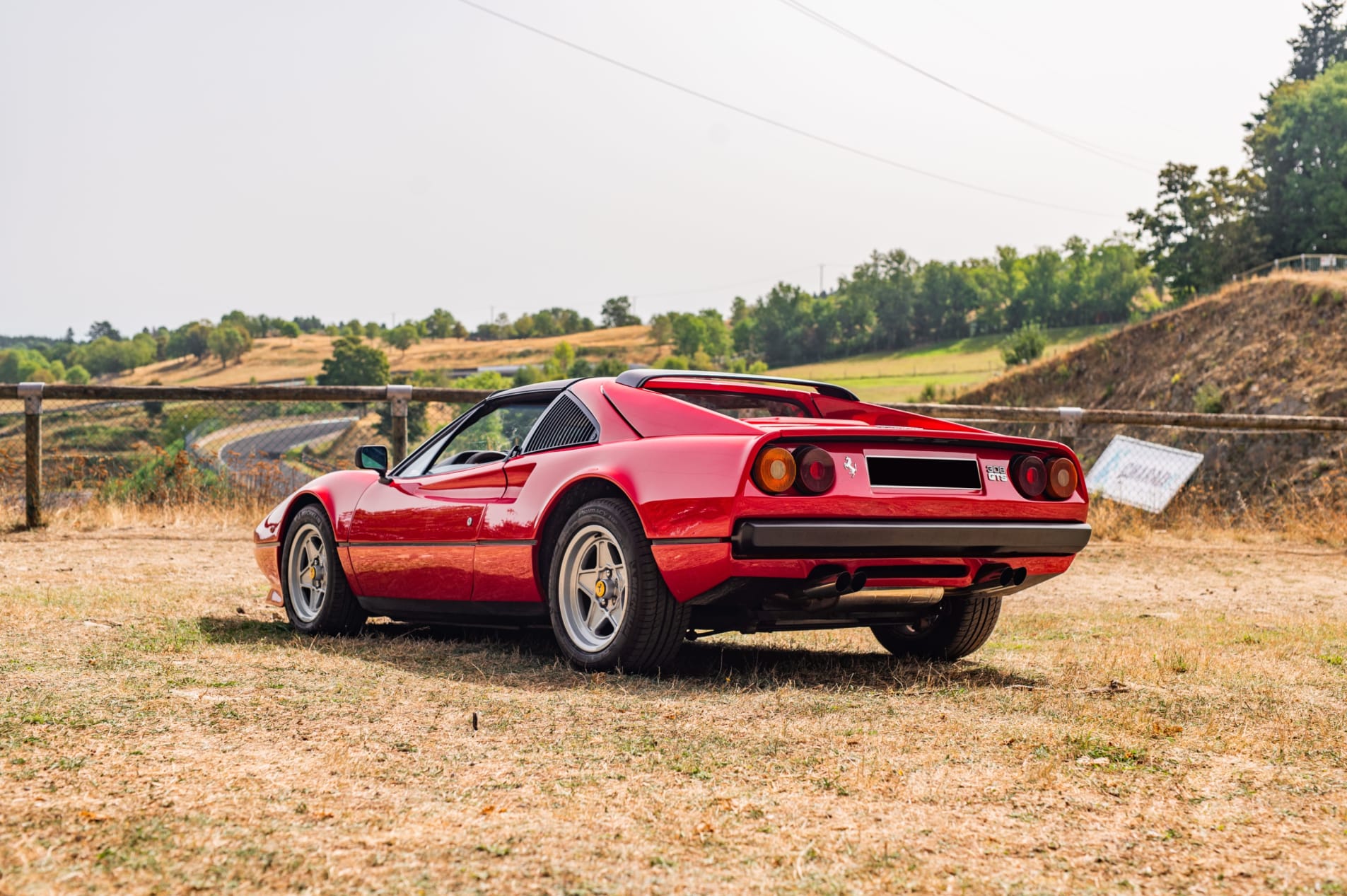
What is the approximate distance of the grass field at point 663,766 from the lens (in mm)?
2459

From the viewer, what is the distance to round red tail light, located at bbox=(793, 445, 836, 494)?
445 centimetres

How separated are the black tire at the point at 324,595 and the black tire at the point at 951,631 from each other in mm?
2648

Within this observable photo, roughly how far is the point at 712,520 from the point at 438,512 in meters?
1.81

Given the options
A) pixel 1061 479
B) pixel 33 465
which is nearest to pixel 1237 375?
pixel 33 465

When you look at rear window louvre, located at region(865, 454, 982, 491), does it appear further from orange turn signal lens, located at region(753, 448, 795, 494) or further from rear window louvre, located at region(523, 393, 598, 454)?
rear window louvre, located at region(523, 393, 598, 454)

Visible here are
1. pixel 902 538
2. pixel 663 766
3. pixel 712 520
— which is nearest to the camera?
pixel 663 766

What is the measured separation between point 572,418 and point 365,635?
1871mm

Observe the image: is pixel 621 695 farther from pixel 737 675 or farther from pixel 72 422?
pixel 72 422

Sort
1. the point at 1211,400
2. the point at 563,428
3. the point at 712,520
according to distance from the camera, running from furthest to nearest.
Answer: the point at 1211,400
the point at 563,428
the point at 712,520

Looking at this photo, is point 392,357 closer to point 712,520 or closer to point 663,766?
point 712,520

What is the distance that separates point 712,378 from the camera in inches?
218

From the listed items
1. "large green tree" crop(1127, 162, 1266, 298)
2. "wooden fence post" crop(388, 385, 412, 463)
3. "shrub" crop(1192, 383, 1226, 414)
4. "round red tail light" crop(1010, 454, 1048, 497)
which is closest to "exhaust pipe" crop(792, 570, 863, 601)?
"round red tail light" crop(1010, 454, 1048, 497)

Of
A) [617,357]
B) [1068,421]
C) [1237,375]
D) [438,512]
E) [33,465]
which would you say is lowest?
[33,465]

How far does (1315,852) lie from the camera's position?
2.61m
